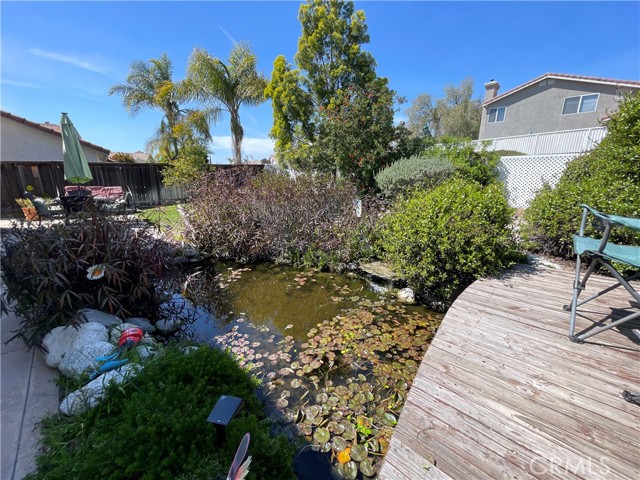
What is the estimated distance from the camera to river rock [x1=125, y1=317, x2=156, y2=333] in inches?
106

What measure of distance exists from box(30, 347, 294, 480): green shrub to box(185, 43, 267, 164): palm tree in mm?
11672

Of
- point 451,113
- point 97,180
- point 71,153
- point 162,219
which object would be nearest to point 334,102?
point 162,219

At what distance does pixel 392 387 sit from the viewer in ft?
7.62

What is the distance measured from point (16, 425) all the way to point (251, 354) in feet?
5.33

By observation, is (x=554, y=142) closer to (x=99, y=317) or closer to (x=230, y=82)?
A: (x=230, y=82)

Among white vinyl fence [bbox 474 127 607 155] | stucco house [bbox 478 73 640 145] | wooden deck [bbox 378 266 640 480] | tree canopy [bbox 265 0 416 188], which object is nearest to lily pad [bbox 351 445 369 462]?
wooden deck [bbox 378 266 640 480]

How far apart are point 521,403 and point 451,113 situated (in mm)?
27459

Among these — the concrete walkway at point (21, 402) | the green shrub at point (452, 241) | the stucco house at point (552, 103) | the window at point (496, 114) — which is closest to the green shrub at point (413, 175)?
the green shrub at point (452, 241)

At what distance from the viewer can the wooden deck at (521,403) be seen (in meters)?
1.32

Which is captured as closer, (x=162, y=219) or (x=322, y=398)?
(x=322, y=398)

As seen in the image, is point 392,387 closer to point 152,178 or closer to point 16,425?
point 16,425

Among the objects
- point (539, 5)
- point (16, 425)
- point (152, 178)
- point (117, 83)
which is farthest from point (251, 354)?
point (117, 83)

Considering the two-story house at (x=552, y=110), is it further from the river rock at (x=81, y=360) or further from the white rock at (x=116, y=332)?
the river rock at (x=81, y=360)

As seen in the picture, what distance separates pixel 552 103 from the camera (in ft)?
44.6
